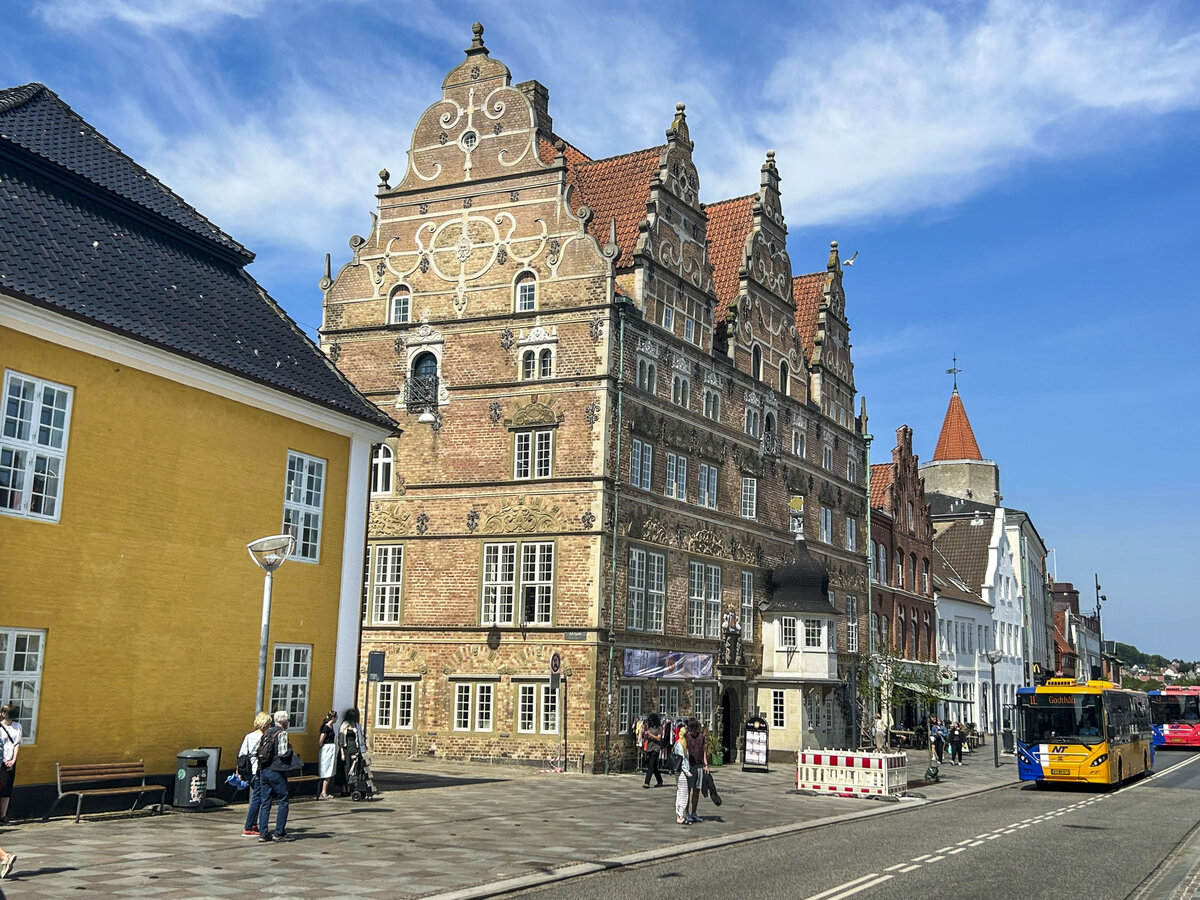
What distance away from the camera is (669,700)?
37531mm

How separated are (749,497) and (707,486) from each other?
360cm

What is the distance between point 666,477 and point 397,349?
9.64 m

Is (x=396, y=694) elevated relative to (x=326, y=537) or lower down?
lower down

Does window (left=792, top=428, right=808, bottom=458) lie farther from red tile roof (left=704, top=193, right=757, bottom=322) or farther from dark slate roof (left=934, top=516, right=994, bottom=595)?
dark slate roof (left=934, top=516, right=994, bottom=595)

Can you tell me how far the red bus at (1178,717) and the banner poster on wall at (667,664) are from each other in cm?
3875

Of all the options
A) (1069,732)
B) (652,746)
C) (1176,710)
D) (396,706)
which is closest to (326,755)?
(652,746)

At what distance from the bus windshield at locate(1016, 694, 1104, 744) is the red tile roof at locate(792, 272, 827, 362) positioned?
21.1 m

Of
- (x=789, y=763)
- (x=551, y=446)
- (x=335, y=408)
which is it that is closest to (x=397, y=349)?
(x=551, y=446)

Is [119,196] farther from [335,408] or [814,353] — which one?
[814,353]

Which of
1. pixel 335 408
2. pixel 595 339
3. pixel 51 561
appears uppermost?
pixel 595 339

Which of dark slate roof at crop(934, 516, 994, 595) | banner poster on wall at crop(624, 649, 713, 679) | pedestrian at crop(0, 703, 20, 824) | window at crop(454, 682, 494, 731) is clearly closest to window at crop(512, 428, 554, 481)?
banner poster on wall at crop(624, 649, 713, 679)

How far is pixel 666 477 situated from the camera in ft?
125

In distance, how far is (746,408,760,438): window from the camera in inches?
1715

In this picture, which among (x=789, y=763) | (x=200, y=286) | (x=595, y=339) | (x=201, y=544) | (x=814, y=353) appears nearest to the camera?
(x=201, y=544)
